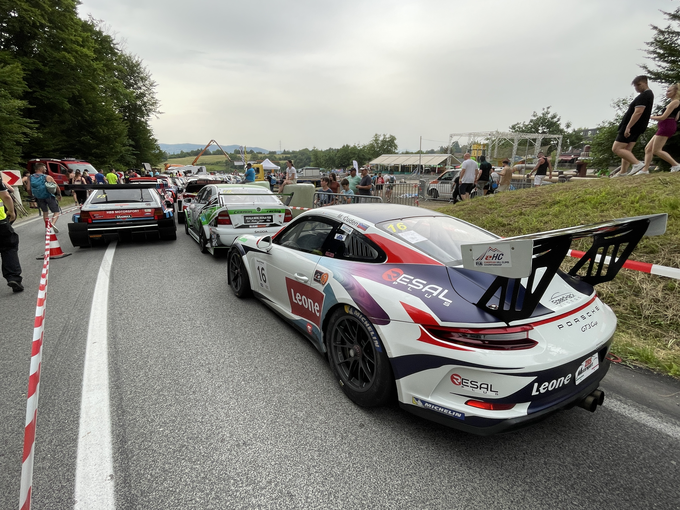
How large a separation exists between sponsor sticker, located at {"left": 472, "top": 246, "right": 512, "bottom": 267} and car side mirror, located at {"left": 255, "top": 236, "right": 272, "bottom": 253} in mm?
2569

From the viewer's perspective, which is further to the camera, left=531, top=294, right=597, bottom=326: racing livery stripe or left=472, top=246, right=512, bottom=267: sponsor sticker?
left=531, top=294, right=597, bottom=326: racing livery stripe

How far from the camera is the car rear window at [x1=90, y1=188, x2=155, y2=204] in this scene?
770 cm

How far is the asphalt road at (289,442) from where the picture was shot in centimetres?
185

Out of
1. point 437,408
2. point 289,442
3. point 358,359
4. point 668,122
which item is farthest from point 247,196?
Result: point 668,122

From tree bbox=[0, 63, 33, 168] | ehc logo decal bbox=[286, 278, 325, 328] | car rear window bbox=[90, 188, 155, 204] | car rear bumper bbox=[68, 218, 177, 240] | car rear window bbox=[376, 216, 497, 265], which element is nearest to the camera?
car rear window bbox=[376, 216, 497, 265]

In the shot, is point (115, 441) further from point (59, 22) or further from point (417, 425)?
point (59, 22)

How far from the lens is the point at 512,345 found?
1.91m

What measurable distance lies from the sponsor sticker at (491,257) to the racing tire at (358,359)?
86cm

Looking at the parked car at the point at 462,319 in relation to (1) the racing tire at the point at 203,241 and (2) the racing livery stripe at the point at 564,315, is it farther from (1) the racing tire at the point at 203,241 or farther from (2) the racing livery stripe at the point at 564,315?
(1) the racing tire at the point at 203,241

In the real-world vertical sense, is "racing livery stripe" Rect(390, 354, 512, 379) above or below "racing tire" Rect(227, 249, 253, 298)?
above

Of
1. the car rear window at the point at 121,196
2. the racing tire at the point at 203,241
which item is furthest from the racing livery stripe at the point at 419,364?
the car rear window at the point at 121,196

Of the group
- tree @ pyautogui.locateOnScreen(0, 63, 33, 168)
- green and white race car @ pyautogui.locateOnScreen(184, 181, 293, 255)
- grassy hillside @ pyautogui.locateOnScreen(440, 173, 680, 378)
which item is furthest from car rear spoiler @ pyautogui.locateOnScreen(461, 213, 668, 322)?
tree @ pyautogui.locateOnScreen(0, 63, 33, 168)

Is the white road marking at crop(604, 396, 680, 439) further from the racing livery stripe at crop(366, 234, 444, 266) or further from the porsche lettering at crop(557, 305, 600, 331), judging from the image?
the racing livery stripe at crop(366, 234, 444, 266)

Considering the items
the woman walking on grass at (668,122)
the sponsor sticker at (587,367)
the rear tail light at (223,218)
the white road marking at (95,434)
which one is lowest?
the white road marking at (95,434)
